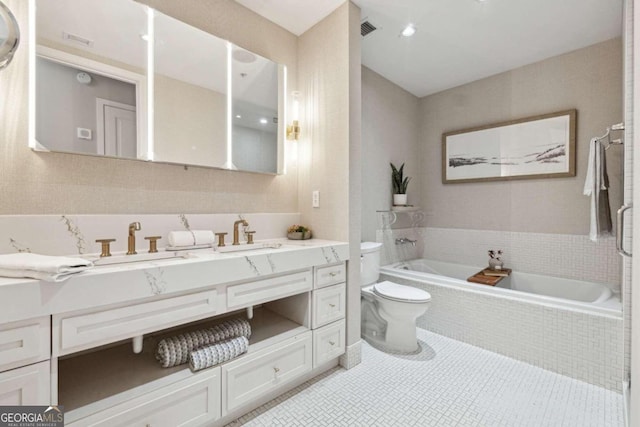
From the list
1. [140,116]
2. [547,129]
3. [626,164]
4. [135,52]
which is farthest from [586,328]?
[135,52]

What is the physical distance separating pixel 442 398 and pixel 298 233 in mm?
1348

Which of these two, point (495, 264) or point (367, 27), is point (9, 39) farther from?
point (495, 264)

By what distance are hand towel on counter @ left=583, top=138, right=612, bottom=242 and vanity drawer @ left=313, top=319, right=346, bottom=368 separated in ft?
6.29

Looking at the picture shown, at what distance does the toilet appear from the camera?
2.07m

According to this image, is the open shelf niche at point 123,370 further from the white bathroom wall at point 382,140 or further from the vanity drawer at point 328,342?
the white bathroom wall at point 382,140

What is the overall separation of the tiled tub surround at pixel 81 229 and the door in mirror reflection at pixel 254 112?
0.48 metres

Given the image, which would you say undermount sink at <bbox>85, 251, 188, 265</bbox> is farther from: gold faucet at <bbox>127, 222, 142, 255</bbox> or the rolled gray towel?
the rolled gray towel

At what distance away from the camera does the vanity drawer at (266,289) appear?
4.39 ft

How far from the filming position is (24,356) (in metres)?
0.86

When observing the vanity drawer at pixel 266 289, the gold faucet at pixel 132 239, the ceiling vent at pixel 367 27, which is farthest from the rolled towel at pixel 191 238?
the ceiling vent at pixel 367 27

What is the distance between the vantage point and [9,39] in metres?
1.10

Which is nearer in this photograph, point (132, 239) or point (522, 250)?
point (132, 239)

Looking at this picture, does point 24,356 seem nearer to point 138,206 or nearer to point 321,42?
point 138,206

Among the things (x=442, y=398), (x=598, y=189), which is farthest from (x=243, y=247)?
(x=598, y=189)
